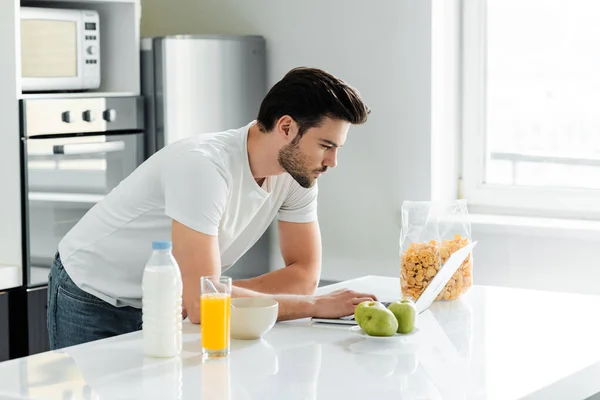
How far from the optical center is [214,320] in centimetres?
186

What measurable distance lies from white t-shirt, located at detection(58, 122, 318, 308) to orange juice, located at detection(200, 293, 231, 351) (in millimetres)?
285

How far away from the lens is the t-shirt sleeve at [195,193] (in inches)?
83.8

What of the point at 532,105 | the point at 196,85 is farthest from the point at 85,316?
the point at 532,105

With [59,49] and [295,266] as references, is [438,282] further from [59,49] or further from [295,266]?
A: [59,49]

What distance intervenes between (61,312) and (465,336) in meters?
1.00

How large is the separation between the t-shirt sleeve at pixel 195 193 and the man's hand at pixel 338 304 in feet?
0.92

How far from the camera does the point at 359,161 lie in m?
4.02

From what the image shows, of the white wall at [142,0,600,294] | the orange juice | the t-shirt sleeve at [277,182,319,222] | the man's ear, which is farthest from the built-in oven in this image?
the orange juice

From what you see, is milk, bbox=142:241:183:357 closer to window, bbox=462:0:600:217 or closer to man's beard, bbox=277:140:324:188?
man's beard, bbox=277:140:324:188

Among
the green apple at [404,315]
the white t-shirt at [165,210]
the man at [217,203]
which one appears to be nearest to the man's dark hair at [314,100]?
the man at [217,203]

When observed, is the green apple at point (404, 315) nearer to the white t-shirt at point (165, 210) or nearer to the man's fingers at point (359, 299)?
the man's fingers at point (359, 299)

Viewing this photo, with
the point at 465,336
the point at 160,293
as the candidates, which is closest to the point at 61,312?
the point at 160,293

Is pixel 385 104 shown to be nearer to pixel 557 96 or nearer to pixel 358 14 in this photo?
pixel 358 14

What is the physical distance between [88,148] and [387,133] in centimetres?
116
